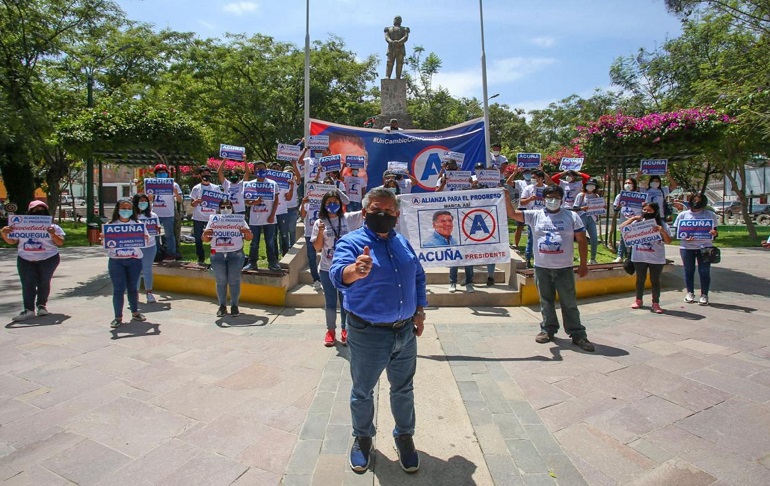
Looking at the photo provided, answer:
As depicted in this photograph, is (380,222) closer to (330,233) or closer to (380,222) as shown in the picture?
(380,222)

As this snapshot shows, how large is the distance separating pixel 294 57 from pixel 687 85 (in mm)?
18740

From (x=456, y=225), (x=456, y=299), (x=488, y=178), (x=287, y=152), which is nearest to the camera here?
(x=456, y=225)

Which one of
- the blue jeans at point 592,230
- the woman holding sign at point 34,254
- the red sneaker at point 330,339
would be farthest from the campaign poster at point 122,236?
the blue jeans at point 592,230

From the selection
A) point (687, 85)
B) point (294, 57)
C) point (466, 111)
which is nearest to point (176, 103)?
point (294, 57)

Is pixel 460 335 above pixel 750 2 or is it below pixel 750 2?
below

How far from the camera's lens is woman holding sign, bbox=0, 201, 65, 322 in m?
6.82

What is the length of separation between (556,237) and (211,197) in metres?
6.06

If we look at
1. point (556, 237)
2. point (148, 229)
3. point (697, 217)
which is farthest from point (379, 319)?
point (697, 217)

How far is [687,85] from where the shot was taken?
20.7 meters

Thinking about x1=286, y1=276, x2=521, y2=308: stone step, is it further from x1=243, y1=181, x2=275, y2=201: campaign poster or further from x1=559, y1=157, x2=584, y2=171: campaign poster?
x1=559, y1=157, x2=584, y2=171: campaign poster

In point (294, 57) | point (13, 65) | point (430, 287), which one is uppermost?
point (294, 57)

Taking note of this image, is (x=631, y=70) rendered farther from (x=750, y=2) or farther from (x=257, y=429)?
(x=257, y=429)

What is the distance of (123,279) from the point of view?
6.59 meters

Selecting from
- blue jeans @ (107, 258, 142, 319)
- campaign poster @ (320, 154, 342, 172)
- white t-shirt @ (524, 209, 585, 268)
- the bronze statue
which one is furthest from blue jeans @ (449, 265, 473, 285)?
the bronze statue
